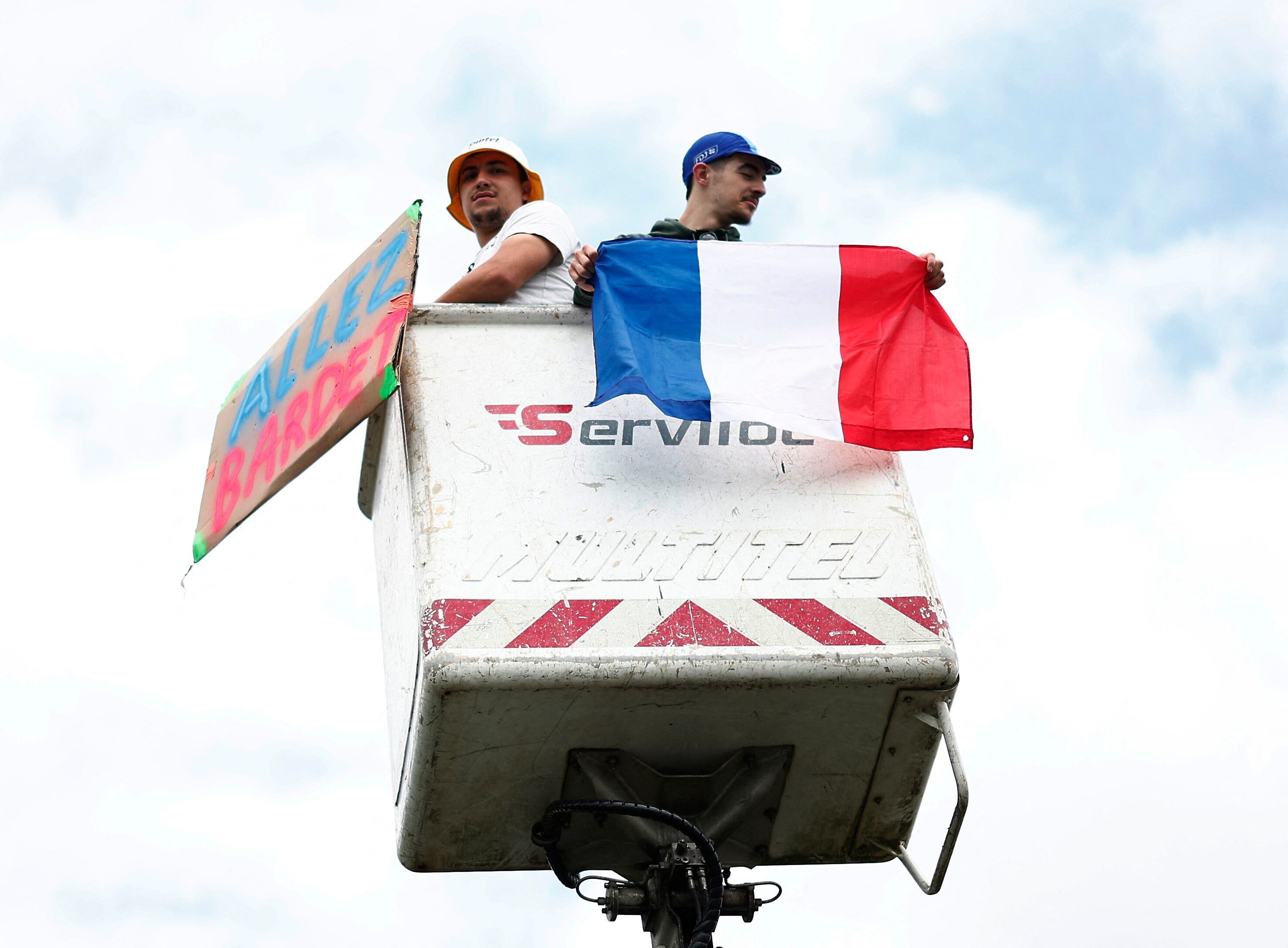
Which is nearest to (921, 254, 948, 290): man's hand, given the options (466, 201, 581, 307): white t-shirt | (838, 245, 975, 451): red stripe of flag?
(838, 245, 975, 451): red stripe of flag

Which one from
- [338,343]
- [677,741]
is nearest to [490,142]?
[338,343]

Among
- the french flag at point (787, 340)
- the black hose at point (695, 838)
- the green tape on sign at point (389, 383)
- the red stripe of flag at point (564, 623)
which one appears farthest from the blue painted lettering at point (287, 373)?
the black hose at point (695, 838)

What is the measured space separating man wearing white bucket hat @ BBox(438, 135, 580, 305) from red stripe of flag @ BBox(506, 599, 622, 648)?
1175 millimetres

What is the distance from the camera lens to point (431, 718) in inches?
162

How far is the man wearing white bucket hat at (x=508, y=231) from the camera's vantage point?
5258 millimetres

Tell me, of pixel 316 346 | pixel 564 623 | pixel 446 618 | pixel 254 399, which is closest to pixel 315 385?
pixel 316 346

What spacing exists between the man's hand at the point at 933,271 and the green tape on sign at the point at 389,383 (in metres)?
1.85

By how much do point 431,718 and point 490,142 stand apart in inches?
116

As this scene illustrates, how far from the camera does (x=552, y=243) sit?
5477mm

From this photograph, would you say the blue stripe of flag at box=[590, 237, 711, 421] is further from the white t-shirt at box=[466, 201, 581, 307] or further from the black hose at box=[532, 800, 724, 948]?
the black hose at box=[532, 800, 724, 948]

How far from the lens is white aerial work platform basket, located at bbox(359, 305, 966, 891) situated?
4.18m

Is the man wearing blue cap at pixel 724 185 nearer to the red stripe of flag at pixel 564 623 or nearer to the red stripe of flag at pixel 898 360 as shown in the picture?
the red stripe of flag at pixel 898 360

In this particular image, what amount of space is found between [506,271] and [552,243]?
276mm

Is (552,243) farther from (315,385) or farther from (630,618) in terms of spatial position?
(630,618)
